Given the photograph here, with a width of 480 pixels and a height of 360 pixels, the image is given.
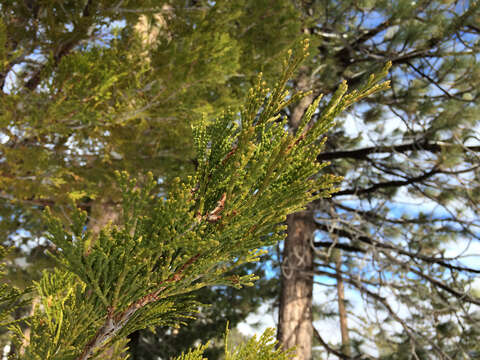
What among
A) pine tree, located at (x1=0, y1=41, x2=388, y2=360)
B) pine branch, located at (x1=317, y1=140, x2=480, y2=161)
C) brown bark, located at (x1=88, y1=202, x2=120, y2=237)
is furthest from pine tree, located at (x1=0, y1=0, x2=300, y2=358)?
pine tree, located at (x1=0, y1=41, x2=388, y2=360)

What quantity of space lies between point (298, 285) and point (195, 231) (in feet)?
14.6

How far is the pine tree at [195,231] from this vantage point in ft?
2.28

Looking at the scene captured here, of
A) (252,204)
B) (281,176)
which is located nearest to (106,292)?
(252,204)

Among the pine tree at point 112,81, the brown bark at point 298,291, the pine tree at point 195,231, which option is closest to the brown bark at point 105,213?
the pine tree at point 112,81

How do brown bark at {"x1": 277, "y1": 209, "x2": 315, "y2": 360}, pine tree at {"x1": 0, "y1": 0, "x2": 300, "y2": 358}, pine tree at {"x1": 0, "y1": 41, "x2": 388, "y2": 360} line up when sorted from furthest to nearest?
brown bark at {"x1": 277, "y1": 209, "x2": 315, "y2": 360} → pine tree at {"x1": 0, "y1": 0, "x2": 300, "y2": 358} → pine tree at {"x1": 0, "y1": 41, "x2": 388, "y2": 360}

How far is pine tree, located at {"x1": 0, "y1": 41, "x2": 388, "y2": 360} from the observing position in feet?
2.28

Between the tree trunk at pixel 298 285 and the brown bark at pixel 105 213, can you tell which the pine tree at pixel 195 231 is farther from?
the brown bark at pixel 105 213

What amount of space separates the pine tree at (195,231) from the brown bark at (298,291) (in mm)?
3711

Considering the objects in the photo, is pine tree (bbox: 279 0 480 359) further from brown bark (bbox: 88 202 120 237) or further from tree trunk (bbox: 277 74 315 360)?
brown bark (bbox: 88 202 120 237)

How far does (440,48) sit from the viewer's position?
397 centimetres

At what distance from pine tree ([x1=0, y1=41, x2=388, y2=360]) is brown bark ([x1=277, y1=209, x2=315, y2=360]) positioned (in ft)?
12.2

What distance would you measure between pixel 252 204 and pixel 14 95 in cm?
254

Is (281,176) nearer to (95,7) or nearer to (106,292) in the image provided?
(106,292)

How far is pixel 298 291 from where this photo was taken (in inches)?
190
